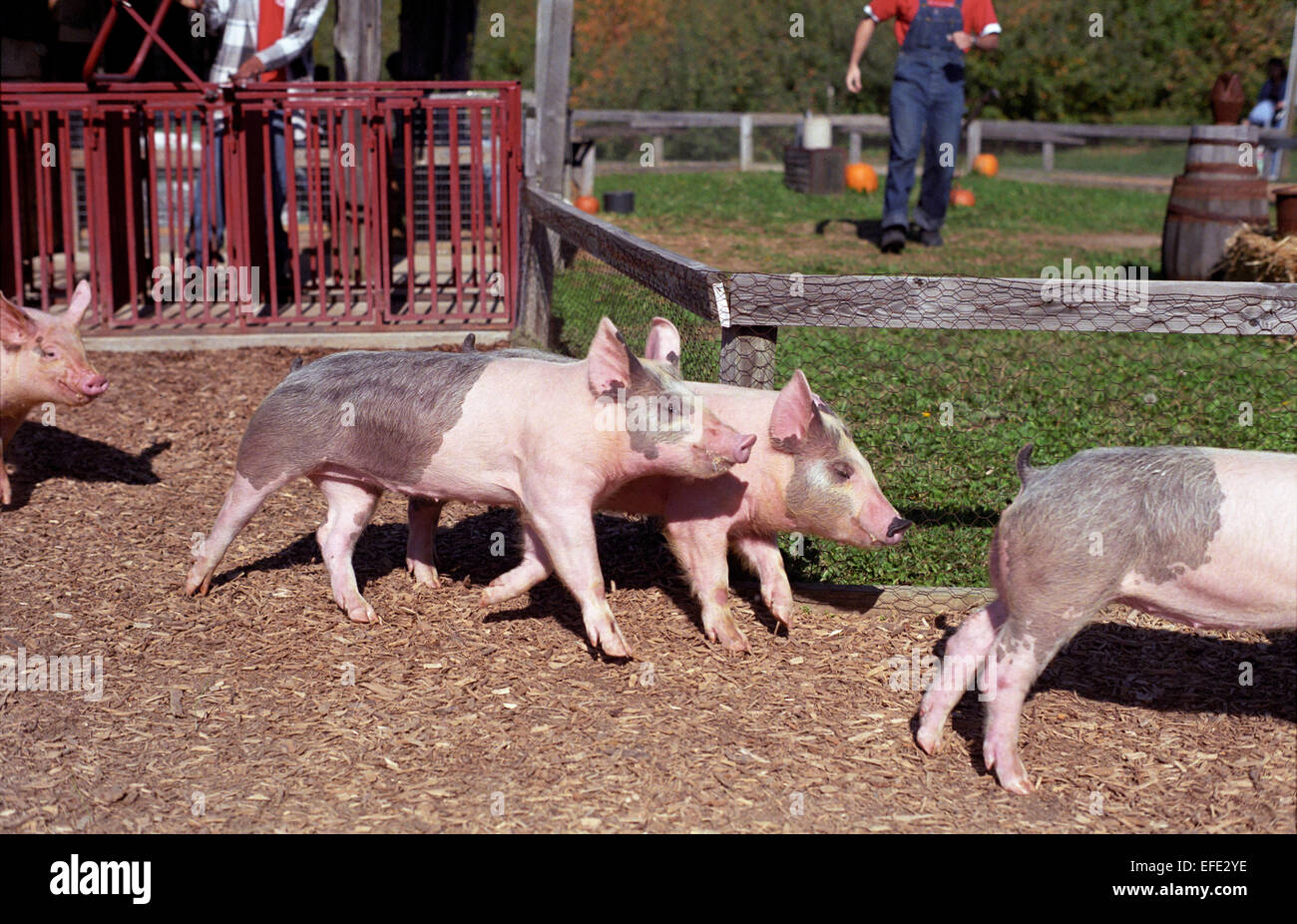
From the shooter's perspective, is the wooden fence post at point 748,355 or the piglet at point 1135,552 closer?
the piglet at point 1135,552

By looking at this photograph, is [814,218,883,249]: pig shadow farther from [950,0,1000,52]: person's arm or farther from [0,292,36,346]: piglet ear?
[0,292,36,346]: piglet ear

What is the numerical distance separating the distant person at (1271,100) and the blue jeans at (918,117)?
43.8 ft

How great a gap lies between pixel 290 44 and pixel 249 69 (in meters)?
Answer: 0.35

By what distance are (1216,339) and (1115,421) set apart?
2.43 metres

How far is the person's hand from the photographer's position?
327 inches

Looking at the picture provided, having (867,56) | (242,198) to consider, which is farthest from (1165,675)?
(867,56)

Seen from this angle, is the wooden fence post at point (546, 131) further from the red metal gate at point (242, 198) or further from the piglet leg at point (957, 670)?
the piglet leg at point (957, 670)

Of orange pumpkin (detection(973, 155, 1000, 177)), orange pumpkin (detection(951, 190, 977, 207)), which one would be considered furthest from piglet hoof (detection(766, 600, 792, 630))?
orange pumpkin (detection(973, 155, 1000, 177))

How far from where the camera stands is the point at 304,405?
4.57 metres

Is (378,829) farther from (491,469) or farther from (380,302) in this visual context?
(380,302)

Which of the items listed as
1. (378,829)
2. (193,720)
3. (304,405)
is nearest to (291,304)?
(304,405)

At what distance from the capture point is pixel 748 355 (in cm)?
469

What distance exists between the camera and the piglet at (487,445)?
13.6ft

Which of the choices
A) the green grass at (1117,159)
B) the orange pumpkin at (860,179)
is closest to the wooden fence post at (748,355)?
the orange pumpkin at (860,179)
